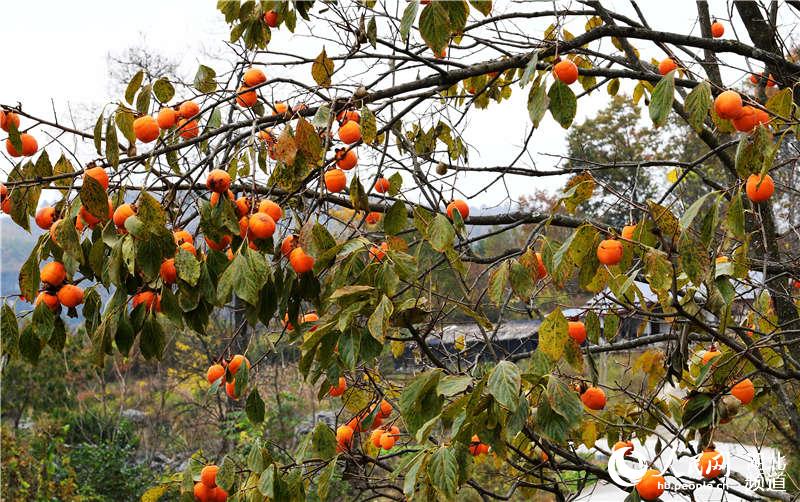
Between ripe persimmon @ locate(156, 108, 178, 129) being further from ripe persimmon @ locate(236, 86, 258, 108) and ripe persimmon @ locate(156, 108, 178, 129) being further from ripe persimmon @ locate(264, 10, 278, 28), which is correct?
ripe persimmon @ locate(264, 10, 278, 28)

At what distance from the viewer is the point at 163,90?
4.93 feet

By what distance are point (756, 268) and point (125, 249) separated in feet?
5.39

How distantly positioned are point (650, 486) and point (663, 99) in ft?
2.38

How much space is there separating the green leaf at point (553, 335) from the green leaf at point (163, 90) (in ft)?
2.98

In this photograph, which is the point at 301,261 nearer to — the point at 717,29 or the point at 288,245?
the point at 288,245

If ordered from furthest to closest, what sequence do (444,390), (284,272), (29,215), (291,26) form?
(291,26) < (29,215) < (284,272) < (444,390)

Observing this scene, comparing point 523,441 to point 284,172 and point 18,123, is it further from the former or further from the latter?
point 18,123

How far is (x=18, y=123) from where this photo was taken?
1.37 m

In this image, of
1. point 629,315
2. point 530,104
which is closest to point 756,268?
point 629,315

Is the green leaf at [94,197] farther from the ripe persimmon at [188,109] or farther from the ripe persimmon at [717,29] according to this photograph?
the ripe persimmon at [717,29]

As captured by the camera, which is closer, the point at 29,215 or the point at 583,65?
the point at 29,215

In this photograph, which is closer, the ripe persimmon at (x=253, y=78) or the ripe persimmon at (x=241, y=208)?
the ripe persimmon at (x=241, y=208)

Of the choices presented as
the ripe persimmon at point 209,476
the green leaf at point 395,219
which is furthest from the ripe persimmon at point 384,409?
the green leaf at point 395,219

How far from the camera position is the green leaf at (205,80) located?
162cm
